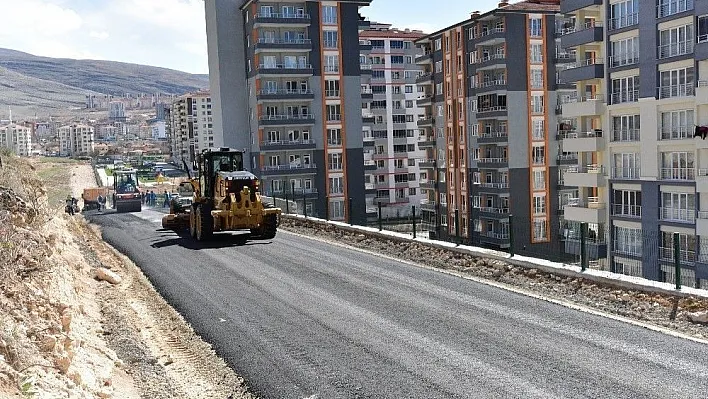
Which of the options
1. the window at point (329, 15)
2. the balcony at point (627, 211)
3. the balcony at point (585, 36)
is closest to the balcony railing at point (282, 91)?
the window at point (329, 15)

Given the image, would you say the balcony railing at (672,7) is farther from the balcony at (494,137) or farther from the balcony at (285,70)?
the balcony at (285,70)

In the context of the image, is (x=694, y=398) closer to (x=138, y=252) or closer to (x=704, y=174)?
(x=138, y=252)

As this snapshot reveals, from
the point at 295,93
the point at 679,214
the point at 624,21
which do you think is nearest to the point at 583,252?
the point at 679,214

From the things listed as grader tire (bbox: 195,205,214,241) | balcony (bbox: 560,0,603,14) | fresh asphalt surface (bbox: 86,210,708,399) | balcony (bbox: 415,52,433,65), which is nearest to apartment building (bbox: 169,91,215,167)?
balcony (bbox: 415,52,433,65)

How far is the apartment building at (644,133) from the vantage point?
37094 mm

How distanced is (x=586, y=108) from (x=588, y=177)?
14.5ft

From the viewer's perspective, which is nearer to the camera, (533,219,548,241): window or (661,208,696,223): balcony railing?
(661,208,696,223): balcony railing

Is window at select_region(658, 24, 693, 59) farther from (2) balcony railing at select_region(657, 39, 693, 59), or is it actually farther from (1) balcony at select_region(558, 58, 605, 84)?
(1) balcony at select_region(558, 58, 605, 84)

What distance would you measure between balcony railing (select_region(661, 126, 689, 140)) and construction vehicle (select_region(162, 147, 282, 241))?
78.3ft

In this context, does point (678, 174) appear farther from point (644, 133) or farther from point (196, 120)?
point (196, 120)

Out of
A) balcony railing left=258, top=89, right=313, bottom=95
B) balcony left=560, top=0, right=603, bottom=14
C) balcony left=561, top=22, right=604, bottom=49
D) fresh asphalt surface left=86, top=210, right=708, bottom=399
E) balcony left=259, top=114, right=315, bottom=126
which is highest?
balcony left=560, top=0, right=603, bottom=14

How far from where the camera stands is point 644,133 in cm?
4069

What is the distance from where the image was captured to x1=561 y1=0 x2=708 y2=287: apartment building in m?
37.1

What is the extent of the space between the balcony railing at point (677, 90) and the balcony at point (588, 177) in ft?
22.0
